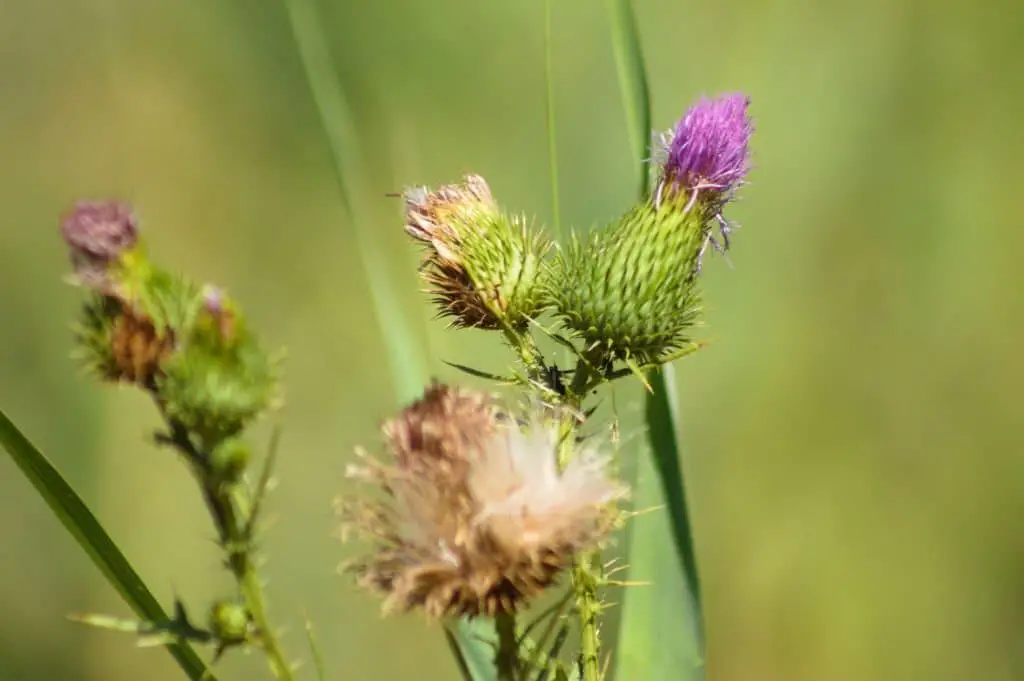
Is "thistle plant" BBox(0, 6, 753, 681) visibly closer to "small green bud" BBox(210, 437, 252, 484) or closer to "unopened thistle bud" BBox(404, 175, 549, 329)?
"small green bud" BBox(210, 437, 252, 484)

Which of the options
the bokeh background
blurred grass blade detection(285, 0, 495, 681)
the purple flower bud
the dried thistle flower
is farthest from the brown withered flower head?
the bokeh background

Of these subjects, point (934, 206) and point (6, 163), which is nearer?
point (6, 163)

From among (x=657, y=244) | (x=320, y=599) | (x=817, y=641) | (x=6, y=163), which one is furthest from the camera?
(x=817, y=641)

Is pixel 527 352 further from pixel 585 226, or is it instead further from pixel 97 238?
pixel 585 226

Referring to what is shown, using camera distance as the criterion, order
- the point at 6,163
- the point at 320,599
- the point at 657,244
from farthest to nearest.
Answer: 1. the point at 320,599
2. the point at 6,163
3. the point at 657,244

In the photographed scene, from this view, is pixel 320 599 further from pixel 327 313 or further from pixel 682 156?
pixel 682 156

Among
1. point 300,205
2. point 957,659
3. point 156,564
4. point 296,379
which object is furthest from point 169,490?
point 957,659
